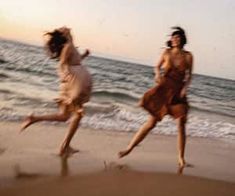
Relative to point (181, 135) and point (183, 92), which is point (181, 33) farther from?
point (181, 135)

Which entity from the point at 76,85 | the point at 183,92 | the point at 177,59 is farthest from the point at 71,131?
the point at 177,59

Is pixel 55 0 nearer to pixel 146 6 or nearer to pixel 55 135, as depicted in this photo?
pixel 146 6

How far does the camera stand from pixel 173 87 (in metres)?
5.99

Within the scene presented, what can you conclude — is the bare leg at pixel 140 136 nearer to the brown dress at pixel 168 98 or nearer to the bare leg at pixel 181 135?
the brown dress at pixel 168 98

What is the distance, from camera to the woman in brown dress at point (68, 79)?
19.4ft

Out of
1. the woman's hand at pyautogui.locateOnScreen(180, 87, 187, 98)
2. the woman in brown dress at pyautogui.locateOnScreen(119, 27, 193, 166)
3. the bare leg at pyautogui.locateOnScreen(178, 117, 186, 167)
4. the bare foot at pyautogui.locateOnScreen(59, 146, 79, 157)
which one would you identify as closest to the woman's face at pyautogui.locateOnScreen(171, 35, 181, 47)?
the woman in brown dress at pyautogui.locateOnScreen(119, 27, 193, 166)

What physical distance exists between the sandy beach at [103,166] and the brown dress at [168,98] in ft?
1.94

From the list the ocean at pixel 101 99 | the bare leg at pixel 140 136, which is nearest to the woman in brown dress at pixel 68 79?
the bare leg at pixel 140 136

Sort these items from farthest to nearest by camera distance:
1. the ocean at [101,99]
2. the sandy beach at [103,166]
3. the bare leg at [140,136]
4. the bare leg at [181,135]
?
the ocean at [101,99] < the bare leg at [140,136] < the bare leg at [181,135] < the sandy beach at [103,166]

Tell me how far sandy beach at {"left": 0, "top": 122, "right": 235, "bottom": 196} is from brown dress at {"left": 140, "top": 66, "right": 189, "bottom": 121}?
1.94 ft

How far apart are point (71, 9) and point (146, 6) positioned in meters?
1.67

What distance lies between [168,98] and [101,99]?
720 centimetres

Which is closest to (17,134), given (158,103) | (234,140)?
(158,103)

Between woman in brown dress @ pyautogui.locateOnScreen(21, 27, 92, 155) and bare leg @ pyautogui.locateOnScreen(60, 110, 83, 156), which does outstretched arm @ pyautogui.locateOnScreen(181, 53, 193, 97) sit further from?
bare leg @ pyautogui.locateOnScreen(60, 110, 83, 156)
